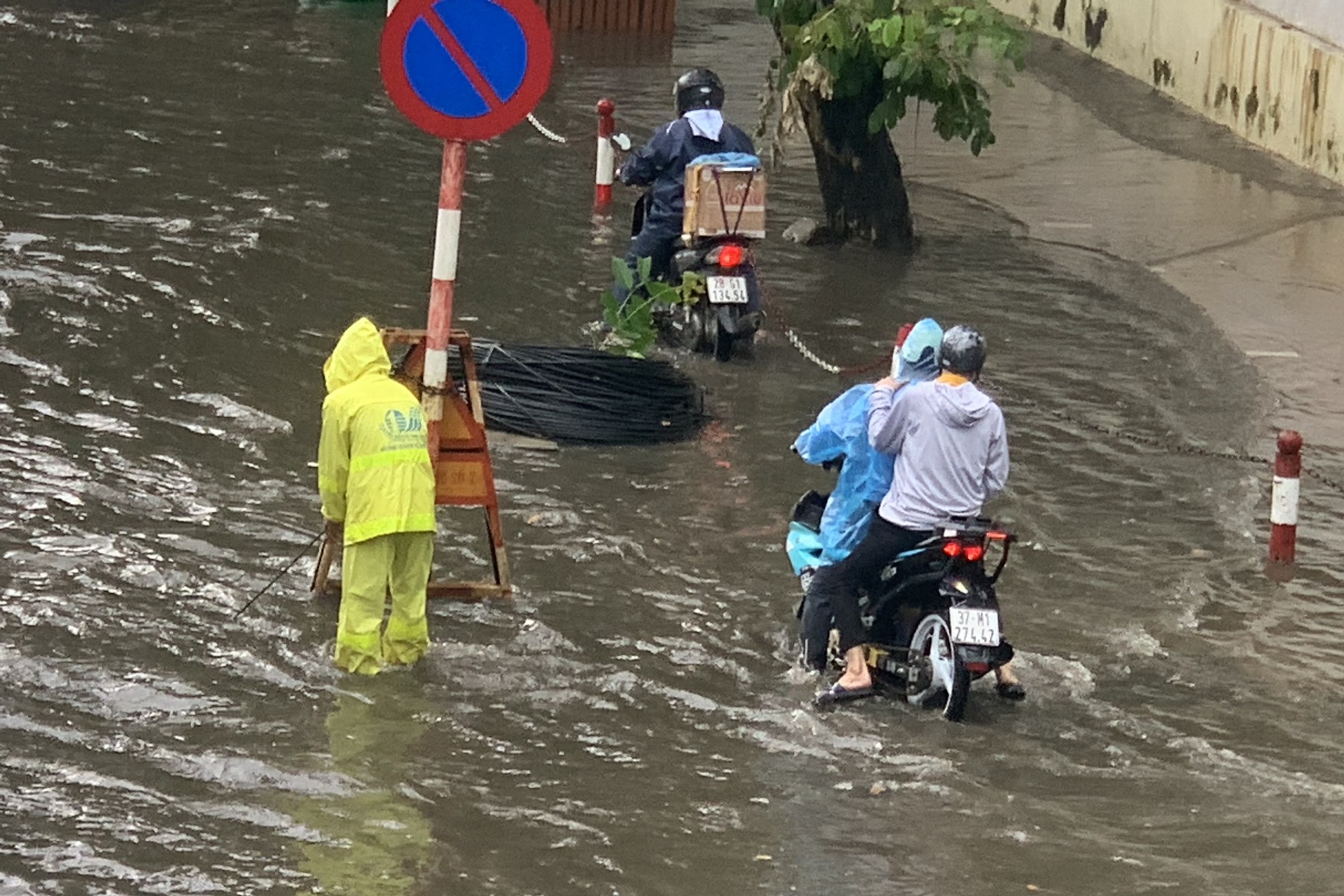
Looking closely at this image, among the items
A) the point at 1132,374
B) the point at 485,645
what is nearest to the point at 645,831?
the point at 485,645

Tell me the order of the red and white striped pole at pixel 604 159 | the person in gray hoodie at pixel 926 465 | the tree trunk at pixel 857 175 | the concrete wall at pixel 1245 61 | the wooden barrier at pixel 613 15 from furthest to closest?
the wooden barrier at pixel 613 15 < the concrete wall at pixel 1245 61 < the red and white striped pole at pixel 604 159 < the tree trunk at pixel 857 175 < the person in gray hoodie at pixel 926 465

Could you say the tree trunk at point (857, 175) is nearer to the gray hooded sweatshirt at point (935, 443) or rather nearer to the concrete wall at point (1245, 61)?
the concrete wall at point (1245, 61)

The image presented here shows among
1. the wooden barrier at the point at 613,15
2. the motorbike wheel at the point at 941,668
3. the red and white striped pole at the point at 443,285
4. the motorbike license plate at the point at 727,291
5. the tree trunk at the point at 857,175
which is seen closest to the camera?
the motorbike wheel at the point at 941,668

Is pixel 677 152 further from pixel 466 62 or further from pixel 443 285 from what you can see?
pixel 466 62

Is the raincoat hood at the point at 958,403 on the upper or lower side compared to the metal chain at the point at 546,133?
lower

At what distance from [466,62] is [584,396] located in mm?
3801

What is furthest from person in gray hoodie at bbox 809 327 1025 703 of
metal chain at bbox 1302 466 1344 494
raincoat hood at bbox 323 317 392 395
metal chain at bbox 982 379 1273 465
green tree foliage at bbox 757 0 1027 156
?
green tree foliage at bbox 757 0 1027 156

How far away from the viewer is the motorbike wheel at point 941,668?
25.6 ft

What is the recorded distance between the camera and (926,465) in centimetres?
795

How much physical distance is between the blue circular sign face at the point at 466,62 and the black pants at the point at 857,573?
1978 mm

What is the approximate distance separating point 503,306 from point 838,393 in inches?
92.9

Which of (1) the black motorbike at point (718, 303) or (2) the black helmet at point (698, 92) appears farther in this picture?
(2) the black helmet at point (698, 92)

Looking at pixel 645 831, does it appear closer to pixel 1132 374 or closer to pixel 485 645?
pixel 485 645

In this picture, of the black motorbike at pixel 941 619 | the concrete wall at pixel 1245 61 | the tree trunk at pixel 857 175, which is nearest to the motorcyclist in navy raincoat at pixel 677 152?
the tree trunk at pixel 857 175
